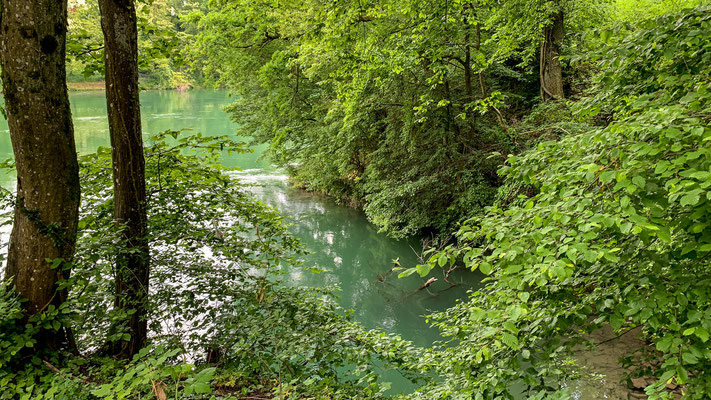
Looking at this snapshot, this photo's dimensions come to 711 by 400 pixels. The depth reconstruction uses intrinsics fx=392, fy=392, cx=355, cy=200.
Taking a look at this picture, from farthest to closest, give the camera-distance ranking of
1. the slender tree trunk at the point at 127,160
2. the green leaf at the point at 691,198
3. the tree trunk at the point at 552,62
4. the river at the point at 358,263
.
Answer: the tree trunk at the point at 552,62 → the river at the point at 358,263 → the slender tree trunk at the point at 127,160 → the green leaf at the point at 691,198

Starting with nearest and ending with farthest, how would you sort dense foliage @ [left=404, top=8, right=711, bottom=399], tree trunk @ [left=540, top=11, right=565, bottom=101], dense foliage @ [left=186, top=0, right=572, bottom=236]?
dense foliage @ [left=404, top=8, right=711, bottom=399] → dense foliage @ [left=186, top=0, right=572, bottom=236] → tree trunk @ [left=540, top=11, right=565, bottom=101]

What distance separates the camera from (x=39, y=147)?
96.6 inches

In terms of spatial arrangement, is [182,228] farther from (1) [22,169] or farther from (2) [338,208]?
(2) [338,208]

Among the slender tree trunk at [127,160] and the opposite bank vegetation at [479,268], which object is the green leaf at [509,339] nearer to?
the opposite bank vegetation at [479,268]

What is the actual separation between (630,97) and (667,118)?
1.05 meters

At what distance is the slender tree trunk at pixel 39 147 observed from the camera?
7.66 feet

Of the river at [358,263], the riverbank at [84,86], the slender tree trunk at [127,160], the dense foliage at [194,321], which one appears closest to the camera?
the dense foliage at [194,321]

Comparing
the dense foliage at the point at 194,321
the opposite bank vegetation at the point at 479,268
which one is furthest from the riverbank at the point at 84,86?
the dense foliage at the point at 194,321

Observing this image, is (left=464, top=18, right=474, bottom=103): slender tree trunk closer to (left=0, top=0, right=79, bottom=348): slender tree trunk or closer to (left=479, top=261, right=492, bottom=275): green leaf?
(left=479, top=261, right=492, bottom=275): green leaf

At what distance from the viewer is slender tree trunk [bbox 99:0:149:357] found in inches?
114

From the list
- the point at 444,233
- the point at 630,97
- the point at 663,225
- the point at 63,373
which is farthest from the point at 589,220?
the point at 444,233

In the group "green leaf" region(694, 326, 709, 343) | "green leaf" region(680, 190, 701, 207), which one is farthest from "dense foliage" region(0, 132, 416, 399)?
"green leaf" region(680, 190, 701, 207)

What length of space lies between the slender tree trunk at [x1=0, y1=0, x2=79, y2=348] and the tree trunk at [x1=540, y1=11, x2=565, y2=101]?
838 centimetres

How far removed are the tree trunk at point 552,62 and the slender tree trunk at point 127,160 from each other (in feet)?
25.8
